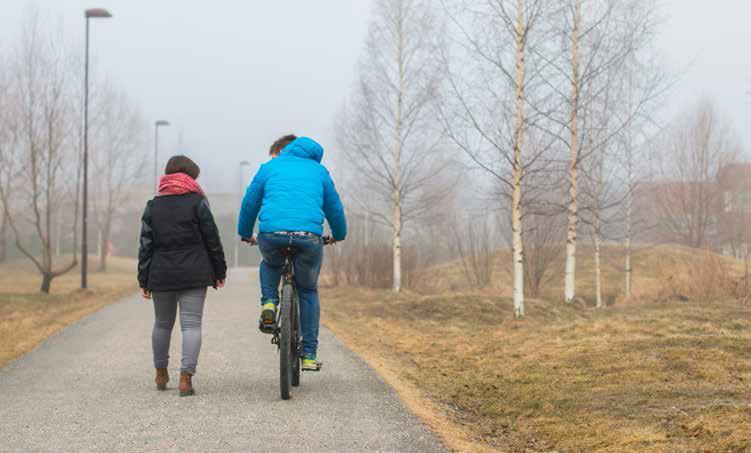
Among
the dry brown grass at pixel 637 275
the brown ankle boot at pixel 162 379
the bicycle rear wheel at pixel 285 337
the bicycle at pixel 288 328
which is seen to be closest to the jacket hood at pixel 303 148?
the bicycle at pixel 288 328

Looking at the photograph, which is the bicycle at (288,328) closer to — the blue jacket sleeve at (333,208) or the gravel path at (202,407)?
the blue jacket sleeve at (333,208)

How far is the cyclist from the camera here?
6062mm

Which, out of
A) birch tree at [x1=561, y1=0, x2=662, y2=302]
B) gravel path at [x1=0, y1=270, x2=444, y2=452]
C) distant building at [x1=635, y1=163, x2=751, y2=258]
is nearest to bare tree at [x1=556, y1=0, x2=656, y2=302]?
birch tree at [x1=561, y1=0, x2=662, y2=302]

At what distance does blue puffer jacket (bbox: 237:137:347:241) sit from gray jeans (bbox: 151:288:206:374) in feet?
2.08

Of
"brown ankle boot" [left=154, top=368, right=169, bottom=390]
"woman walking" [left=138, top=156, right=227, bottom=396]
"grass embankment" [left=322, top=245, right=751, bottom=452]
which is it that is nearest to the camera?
"grass embankment" [left=322, top=245, right=751, bottom=452]

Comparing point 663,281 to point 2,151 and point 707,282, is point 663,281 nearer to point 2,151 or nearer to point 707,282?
point 707,282

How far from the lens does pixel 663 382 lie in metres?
7.57

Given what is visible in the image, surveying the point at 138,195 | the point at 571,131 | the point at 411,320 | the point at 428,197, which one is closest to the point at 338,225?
the point at 411,320

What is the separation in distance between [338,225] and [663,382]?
3.34 meters

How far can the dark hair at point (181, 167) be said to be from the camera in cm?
648

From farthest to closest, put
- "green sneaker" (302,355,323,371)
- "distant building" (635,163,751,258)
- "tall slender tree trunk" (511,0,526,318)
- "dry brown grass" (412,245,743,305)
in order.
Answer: "distant building" (635,163,751,258), "dry brown grass" (412,245,743,305), "tall slender tree trunk" (511,0,526,318), "green sneaker" (302,355,323,371)

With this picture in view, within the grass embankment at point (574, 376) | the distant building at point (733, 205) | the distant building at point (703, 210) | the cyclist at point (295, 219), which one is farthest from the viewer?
the distant building at point (733, 205)

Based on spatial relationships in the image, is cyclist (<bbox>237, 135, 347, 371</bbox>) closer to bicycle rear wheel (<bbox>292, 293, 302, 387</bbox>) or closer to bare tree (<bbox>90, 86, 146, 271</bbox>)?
bicycle rear wheel (<bbox>292, 293, 302, 387</bbox>)

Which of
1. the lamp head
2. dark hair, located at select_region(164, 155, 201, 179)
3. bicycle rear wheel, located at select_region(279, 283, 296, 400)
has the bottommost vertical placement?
bicycle rear wheel, located at select_region(279, 283, 296, 400)
